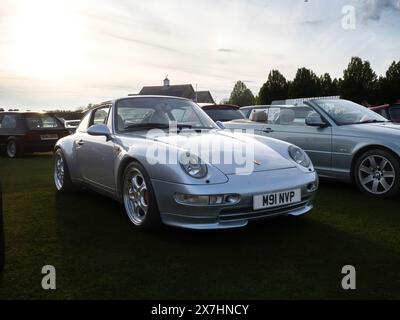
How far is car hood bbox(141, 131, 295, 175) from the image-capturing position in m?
3.75

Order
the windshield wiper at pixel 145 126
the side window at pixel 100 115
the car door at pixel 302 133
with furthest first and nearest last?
the car door at pixel 302 133 → the side window at pixel 100 115 → the windshield wiper at pixel 145 126

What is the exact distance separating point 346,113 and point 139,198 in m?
3.71

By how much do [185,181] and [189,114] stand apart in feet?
5.68

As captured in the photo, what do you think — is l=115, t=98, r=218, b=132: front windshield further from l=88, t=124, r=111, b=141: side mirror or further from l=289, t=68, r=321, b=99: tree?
l=289, t=68, r=321, b=99: tree

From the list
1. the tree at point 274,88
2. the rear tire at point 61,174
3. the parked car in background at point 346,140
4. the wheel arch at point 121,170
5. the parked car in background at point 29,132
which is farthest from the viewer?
the tree at point 274,88

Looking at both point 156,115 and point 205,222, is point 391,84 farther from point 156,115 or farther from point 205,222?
point 205,222

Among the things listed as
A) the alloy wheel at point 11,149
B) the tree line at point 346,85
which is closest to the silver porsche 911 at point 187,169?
the alloy wheel at point 11,149

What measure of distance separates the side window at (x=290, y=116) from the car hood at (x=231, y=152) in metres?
2.52

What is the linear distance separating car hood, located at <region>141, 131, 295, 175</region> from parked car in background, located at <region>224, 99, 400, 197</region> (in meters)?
2.01

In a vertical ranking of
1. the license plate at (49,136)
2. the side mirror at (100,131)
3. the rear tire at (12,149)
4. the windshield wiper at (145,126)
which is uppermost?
the windshield wiper at (145,126)

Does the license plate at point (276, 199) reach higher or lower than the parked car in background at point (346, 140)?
lower

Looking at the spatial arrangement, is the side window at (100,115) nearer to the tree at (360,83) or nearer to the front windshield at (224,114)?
the front windshield at (224,114)

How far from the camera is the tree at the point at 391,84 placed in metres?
43.7

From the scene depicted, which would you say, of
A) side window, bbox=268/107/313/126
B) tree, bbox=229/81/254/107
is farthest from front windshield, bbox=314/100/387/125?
tree, bbox=229/81/254/107
